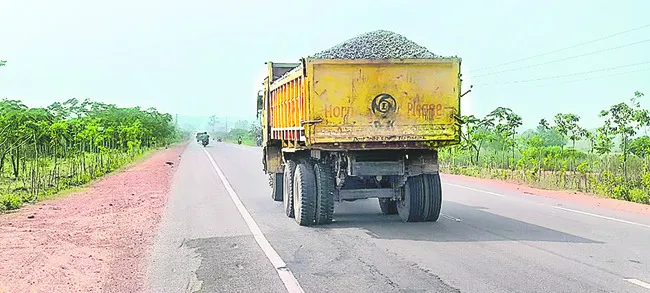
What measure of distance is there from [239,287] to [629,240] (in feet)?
20.7

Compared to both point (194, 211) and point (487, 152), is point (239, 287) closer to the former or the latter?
→ point (194, 211)

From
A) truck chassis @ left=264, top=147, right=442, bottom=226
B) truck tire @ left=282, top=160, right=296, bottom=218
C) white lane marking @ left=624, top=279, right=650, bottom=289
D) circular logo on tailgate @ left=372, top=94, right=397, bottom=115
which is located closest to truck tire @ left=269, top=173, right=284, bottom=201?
truck tire @ left=282, top=160, right=296, bottom=218

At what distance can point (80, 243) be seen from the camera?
10.0 m

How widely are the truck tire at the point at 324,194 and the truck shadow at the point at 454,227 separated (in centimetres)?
19

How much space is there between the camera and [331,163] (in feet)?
38.8

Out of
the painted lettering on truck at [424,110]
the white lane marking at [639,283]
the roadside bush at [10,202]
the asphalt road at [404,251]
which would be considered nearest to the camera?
the white lane marking at [639,283]

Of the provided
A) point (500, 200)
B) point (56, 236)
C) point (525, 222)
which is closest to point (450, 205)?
point (500, 200)

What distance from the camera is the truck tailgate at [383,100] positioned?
10.7m

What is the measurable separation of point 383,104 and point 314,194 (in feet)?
6.79

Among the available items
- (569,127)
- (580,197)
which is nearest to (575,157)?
(569,127)

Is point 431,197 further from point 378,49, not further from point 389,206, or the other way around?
point 378,49

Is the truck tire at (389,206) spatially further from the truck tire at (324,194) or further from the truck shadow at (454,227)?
the truck tire at (324,194)

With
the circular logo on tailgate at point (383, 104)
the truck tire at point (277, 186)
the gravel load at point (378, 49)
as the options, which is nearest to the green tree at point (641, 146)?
the truck tire at point (277, 186)

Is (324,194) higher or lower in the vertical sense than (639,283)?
higher
